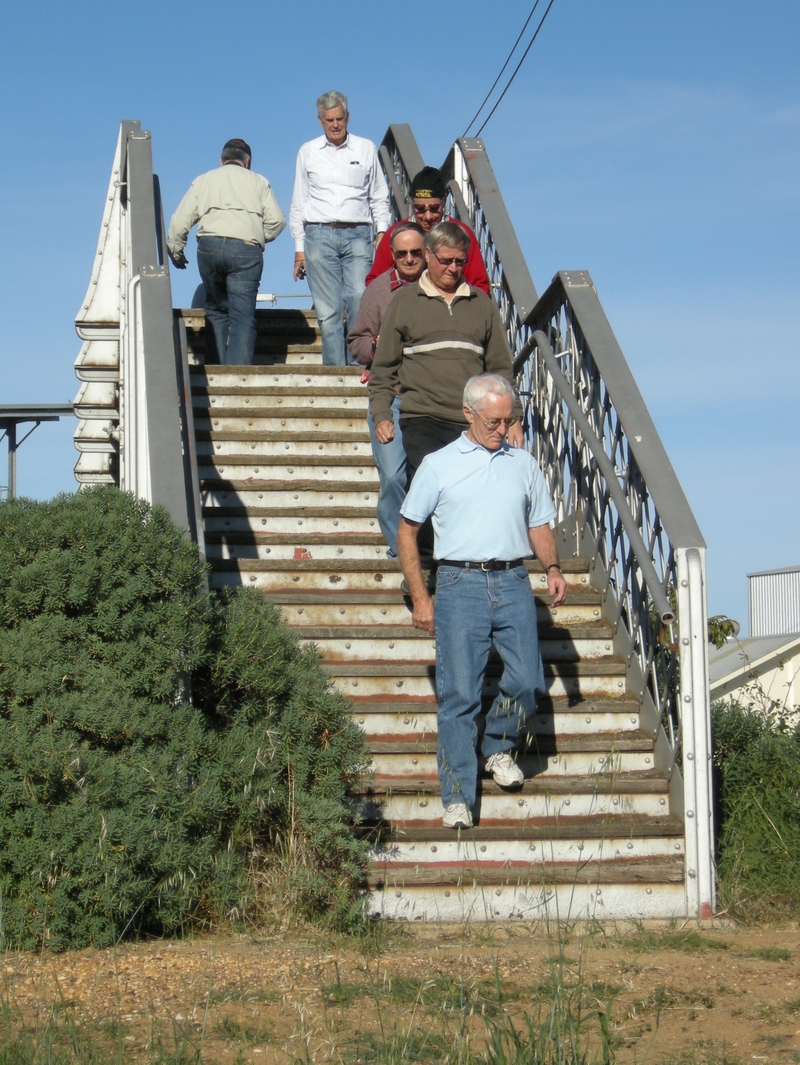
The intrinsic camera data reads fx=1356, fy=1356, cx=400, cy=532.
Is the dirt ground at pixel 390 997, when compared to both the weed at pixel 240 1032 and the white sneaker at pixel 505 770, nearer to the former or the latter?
the weed at pixel 240 1032

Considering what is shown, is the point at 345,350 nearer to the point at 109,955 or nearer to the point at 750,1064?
the point at 109,955

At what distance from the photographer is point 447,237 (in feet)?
19.2

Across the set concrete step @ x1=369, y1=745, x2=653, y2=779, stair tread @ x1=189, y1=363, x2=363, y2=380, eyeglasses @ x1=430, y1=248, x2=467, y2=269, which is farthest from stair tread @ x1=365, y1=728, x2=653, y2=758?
stair tread @ x1=189, y1=363, x2=363, y2=380

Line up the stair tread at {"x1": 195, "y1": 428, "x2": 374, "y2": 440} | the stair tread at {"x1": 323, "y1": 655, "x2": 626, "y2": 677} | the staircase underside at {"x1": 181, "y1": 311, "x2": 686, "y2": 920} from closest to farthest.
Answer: the staircase underside at {"x1": 181, "y1": 311, "x2": 686, "y2": 920}
the stair tread at {"x1": 323, "y1": 655, "x2": 626, "y2": 677}
the stair tread at {"x1": 195, "y1": 428, "x2": 374, "y2": 440}

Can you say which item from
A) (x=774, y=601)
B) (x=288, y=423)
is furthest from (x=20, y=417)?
(x=288, y=423)

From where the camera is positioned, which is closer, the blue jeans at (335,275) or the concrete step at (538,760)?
the concrete step at (538,760)

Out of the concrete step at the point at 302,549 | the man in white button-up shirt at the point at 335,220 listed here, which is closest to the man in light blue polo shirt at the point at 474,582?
the concrete step at the point at 302,549

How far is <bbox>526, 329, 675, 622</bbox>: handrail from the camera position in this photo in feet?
17.0

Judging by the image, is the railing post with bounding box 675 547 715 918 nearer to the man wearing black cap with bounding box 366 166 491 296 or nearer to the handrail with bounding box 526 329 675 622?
the handrail with bounding box 526 329 675 622

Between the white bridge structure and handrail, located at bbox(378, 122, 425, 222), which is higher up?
handrail, located at bbox(378, 122, 425, 222)

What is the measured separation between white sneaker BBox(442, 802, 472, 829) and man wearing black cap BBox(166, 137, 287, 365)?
4.30 metres

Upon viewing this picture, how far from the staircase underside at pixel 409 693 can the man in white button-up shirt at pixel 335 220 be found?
0.69 m

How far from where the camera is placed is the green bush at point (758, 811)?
508 cm

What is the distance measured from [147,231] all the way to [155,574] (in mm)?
3042
